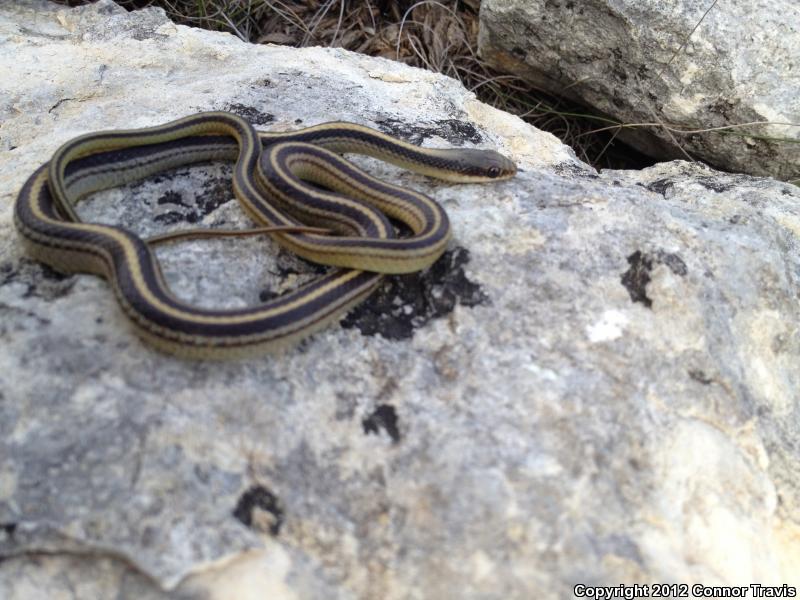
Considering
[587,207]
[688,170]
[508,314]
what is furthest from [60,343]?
[688,170]

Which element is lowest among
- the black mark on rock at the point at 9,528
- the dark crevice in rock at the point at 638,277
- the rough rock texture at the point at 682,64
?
the black mark on rock at the point at 9,528

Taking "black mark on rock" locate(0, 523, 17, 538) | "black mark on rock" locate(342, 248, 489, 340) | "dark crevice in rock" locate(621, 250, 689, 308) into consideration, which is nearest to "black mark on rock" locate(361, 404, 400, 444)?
"black mark on rock" locate(342, 248, 489, 340)

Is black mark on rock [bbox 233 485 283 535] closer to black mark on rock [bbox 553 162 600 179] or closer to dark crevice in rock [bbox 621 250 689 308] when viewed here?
dark crevice in rock [bbox 621 250 689 308]

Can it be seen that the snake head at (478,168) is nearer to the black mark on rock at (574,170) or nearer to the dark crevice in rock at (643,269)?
the black mark on rock at (574,170)

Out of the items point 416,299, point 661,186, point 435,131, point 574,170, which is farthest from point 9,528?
point 661,186

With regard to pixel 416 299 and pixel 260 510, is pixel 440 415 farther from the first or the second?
pixel 260 510

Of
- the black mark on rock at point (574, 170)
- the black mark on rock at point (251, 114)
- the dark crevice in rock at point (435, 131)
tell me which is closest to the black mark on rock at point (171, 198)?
the black mark on rock at point (251, 114)
